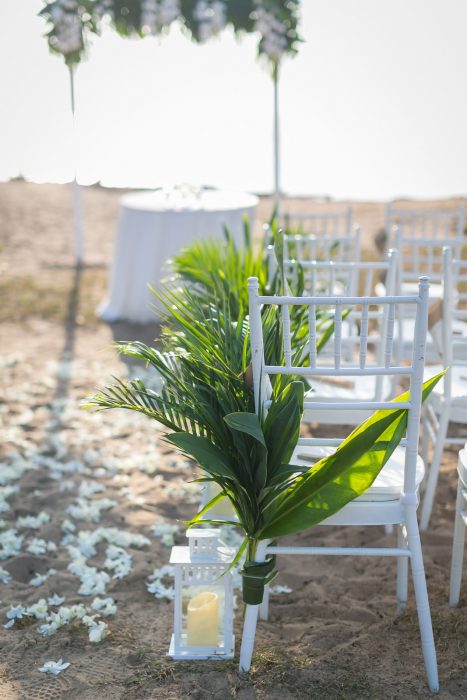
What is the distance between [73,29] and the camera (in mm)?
5266

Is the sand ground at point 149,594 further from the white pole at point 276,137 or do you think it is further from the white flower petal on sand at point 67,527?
the white pole at point 276,137

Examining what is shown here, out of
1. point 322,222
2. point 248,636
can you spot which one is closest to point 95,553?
point 248,636

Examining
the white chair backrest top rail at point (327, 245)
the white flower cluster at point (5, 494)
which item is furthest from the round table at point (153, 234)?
the white flower cluster at point (5, 494)

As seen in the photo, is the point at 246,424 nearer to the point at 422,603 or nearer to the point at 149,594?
the point at 422,603

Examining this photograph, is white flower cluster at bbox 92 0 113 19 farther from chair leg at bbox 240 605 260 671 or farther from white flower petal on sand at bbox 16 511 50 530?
chair leg at bbox 240 605 260 671

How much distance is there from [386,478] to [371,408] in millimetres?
298

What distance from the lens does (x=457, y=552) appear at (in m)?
2.08

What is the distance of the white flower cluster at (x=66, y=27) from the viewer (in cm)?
525

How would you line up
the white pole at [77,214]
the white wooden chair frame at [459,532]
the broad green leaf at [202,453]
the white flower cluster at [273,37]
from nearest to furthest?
the broad green leaf at [202,453]
the white wooden chair frame at [459,532]
the white pole at [77,214]
the white flower cluster at [273,37]

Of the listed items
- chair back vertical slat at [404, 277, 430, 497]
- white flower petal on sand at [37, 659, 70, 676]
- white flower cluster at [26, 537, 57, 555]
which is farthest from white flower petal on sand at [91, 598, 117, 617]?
chair back vertical slat at [404, 277, 430, 497]

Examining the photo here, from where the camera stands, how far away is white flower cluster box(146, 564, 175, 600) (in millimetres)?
2277

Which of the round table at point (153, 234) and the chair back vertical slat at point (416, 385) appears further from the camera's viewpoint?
the round table at point (153, 234)

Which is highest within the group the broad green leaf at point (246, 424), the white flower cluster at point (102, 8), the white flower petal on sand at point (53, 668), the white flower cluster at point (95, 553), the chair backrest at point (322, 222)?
the white flower cluster at point (102, 8)

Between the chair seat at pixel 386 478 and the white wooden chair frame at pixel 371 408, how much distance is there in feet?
0.03
